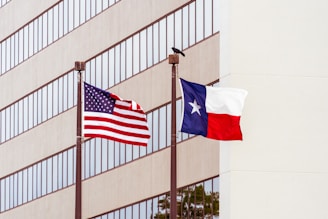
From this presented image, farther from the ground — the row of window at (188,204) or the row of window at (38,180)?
the row of window at (38,180)

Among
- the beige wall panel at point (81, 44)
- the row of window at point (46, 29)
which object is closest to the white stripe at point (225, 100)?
the beige wall panel at point (81, 44)

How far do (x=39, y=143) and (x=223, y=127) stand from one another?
3101cm

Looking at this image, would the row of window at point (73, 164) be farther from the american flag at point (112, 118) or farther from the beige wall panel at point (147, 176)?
the american flag at point (112, 118)

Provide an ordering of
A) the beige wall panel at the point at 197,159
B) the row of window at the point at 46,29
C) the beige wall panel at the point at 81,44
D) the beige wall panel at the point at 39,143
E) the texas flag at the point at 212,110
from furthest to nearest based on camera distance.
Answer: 1. the beige wall panel at the point at 39,143
2. the row of window at the point at 46,29
3. the beige wall panel at the point at 81,44
4. the beige wall panel at the point at 197,159
5. the texas flag at the point at 212,110

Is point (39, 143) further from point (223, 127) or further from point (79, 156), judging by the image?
point (223, 127)

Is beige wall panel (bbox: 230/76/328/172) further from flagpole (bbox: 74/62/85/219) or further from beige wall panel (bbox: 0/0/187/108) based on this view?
beige wall panel (bbox: 0/0/187/108)

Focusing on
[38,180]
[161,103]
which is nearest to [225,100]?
[161,103]

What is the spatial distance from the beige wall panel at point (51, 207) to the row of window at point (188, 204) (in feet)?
18.2

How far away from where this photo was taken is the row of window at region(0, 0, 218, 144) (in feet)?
175

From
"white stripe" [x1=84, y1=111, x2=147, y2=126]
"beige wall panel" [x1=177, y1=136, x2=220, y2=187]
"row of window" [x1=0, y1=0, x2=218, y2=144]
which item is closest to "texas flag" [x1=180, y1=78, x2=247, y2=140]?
"white stripe" [x1=84, y1=111, x2=147, y2=126]

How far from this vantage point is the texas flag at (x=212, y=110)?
37.1 m

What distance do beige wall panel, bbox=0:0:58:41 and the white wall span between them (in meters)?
29.7

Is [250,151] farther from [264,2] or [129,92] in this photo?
[129,92]

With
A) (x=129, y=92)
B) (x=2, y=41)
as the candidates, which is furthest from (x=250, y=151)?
(x=2, y=41)
